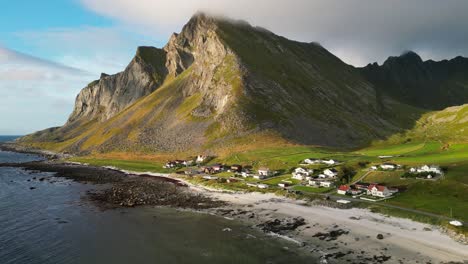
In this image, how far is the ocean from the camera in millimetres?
55688

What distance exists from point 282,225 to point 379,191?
1213 inches

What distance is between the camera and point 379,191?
86.4 meters

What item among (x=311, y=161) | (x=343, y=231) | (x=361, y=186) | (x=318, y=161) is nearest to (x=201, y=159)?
(x=311, y=161)

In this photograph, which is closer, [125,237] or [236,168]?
[125,237]

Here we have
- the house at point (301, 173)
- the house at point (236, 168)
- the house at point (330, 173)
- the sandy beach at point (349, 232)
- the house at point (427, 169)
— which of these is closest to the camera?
the sandy beach at point (349, 232)

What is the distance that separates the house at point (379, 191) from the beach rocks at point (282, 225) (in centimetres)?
2454

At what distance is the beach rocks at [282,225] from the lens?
Answer: 6925 cm

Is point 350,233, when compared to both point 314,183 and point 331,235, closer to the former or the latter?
point 331,235

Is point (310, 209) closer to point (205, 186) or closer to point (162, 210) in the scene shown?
point (162, 210)

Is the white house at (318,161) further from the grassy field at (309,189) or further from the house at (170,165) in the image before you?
the house at (170,165)

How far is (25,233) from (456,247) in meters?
79.6

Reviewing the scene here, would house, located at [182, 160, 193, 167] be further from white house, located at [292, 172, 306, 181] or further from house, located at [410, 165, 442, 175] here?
house, located at [410, 165, 442, 175]

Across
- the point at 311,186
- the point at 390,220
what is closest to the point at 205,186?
the point at 311,186

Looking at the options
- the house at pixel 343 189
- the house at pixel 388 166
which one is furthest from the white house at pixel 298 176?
the house at pixel 388 166
